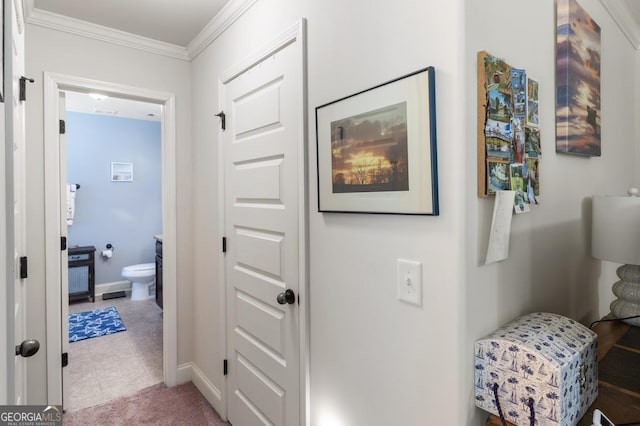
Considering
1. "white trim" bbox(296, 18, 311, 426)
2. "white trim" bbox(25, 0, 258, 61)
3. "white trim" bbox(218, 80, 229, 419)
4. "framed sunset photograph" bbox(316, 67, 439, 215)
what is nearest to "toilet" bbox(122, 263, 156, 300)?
"white trim" bbox(218, 80, 229, 419)

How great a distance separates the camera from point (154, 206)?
210 inches

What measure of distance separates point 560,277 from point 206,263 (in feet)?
6.88

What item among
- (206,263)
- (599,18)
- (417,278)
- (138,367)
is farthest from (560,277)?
(138,367)

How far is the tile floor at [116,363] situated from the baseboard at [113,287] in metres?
1.07

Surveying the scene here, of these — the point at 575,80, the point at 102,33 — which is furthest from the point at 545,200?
the point at 102,33

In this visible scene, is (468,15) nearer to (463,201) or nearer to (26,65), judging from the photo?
(463,201)

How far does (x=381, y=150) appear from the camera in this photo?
3.84ft

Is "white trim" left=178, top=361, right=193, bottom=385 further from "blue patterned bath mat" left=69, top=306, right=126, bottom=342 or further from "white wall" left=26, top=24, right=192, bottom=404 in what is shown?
"blue patterned bath mat" left=69, top=306, right=126, bottom=342

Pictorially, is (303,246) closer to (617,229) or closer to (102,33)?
(617,229)

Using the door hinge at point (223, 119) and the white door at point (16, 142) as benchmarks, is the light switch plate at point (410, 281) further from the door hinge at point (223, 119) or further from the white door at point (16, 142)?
the door hinge at point (223, 119)

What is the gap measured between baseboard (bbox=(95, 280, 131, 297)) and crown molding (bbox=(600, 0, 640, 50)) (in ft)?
18.9

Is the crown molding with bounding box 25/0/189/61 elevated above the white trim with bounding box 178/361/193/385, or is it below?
above

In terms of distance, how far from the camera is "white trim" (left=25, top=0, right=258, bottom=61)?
206 centimetres

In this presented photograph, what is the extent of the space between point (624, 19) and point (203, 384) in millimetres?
3545
